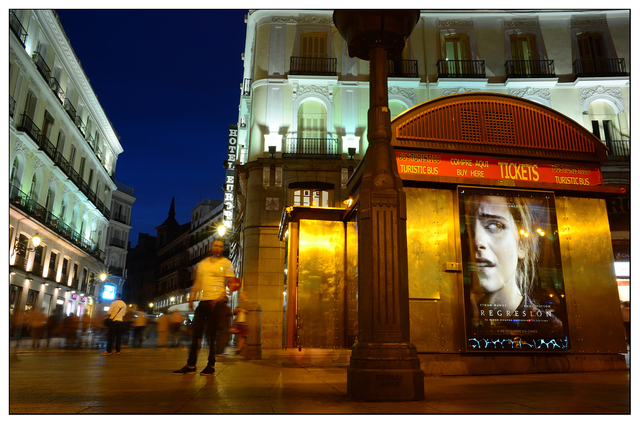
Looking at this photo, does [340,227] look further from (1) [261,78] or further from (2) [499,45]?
(2) [499,45]

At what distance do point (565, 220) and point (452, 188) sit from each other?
84.7 inches

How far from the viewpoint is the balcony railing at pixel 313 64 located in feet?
75.7

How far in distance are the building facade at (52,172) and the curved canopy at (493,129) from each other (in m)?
20.0

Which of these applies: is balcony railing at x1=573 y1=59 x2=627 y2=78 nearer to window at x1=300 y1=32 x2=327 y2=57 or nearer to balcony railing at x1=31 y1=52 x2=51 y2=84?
window at x1=300 y1=32 x2=327 y2=57

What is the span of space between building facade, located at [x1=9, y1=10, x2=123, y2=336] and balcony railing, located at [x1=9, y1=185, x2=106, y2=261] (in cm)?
7

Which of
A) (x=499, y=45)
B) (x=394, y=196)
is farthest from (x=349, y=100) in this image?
(x=394, y=196)

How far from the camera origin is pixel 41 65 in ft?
99.3

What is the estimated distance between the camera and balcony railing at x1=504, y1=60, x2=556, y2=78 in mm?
22906

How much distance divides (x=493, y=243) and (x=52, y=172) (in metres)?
34.5

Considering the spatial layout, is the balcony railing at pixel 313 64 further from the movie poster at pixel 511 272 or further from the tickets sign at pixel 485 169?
the movie poster at pixel 511 272

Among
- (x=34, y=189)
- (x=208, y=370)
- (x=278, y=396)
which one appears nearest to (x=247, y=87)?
(x=34, y=189)

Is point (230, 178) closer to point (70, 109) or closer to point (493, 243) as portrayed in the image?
point (70, 109)

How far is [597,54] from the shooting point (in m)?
23.1

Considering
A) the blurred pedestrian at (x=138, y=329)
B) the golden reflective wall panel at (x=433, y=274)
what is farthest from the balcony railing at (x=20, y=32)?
the golden reflective wall panel at (x=433, y=274)
